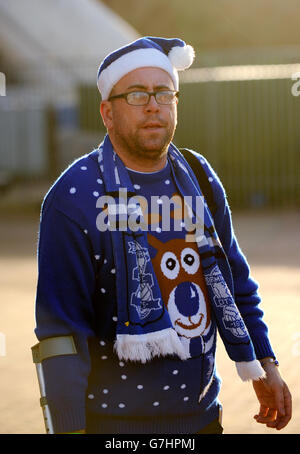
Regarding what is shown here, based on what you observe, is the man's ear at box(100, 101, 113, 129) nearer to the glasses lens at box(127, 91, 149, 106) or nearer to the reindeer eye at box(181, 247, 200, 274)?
the glasses lens at box(127, 91, 149, 106)

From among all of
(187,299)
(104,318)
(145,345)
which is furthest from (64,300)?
(187,299)

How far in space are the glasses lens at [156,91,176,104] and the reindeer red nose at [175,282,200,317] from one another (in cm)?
51

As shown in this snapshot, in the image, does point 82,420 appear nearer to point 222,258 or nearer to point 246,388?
point 222,258

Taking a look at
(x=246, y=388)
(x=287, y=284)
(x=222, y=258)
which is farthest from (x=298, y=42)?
(x=222, y=258)

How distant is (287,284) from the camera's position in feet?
31.8

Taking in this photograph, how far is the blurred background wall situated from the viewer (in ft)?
58.4

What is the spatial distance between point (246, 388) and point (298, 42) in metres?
44.4

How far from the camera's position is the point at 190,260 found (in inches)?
106

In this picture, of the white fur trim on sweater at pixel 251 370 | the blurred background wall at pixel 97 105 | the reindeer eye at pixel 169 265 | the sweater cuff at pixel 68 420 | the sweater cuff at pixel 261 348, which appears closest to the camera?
the sweater cuff at pixel 68 420

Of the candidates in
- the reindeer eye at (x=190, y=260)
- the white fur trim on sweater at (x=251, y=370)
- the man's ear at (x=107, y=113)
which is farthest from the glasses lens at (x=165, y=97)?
the white fur trim on sweater at (x=251, y=370)

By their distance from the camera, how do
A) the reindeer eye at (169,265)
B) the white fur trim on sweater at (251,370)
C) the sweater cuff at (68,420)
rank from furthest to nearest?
the white fur trim on sweater at (251,370) → the reindeer eye at (169,265) → the sweater cuff at (68,420)

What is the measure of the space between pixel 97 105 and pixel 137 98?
17.6 metres

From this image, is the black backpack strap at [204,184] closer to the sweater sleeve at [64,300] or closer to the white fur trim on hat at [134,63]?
the white fur trim on hat at [134,63]

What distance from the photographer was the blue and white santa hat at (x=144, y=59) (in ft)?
8.89
